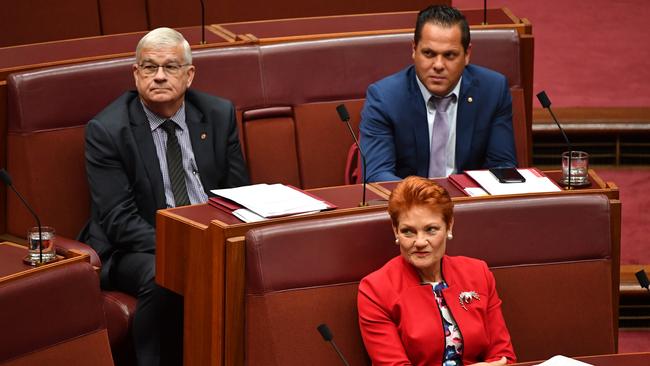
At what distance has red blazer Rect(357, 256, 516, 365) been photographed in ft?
3.51

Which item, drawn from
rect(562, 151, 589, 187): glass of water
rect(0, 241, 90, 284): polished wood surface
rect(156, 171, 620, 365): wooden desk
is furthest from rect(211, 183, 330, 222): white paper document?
rect(562, 151, 589, 187): glass of water

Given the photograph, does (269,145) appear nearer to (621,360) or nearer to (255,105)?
(255,105)

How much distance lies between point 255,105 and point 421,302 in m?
0.54

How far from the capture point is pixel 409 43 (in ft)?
5.27

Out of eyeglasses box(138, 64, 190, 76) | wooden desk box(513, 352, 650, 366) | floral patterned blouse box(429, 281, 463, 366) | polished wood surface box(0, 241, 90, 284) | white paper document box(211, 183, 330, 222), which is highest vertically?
eyeglasses box(138, 64, 190, 76)

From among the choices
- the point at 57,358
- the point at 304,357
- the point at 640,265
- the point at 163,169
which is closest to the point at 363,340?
the point at 304,357

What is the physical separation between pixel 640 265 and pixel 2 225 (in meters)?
0.87

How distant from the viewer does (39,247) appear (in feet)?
3.62

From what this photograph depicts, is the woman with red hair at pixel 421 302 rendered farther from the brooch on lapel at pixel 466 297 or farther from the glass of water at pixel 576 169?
the glass of water at pixel 576 169

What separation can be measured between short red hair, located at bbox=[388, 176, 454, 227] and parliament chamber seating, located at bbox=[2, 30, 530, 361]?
401 mm

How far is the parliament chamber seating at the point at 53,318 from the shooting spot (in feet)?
3.37

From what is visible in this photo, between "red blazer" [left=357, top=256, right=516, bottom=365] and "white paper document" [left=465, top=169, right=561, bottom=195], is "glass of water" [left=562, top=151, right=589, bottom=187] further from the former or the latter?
"red blazer" [left=357, top=256, right=516, bottom=365]

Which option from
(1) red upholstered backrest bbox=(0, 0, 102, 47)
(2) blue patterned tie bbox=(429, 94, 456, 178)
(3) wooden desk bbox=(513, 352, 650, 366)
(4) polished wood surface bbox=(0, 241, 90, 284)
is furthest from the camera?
(1) red upholstered backrest bbox=(0, 0, 102, 47)

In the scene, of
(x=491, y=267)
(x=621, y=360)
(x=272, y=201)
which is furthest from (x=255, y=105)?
(x=621, y=360)
